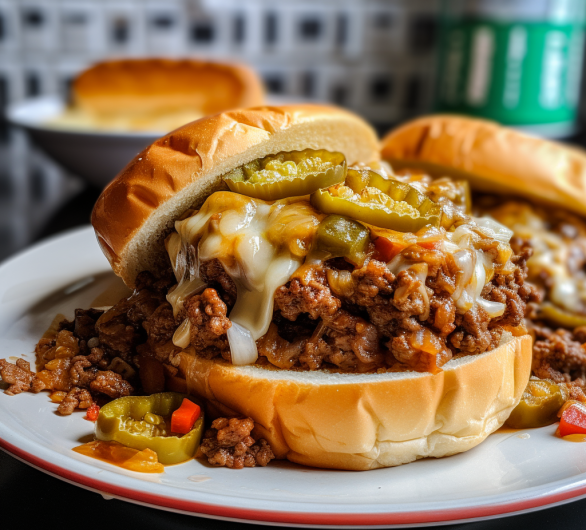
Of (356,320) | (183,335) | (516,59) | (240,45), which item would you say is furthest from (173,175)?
(240,45)

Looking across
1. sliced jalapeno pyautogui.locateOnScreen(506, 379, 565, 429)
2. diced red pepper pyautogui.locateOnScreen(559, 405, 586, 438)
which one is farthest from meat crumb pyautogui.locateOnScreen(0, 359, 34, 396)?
diced red pepper pyautogui.locateOnScreen(559, 405, 586, 438)

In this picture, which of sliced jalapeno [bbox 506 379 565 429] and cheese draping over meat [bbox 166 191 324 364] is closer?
cheese draping over meat [bbox 166 191 324 364]

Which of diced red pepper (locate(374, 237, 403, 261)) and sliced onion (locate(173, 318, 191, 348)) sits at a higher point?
diced red pepper (locate(374, 237, 403, 261))

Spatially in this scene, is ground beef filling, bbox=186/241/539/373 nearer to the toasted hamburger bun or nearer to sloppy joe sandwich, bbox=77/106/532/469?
sloppy joe sandwich, bbox=77/106/532/469

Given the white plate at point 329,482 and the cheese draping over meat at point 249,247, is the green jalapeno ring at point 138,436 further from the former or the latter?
the cheese draping over meat at point 249,247

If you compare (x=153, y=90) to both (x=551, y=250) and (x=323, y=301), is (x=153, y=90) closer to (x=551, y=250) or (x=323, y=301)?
(x=551, y=250)

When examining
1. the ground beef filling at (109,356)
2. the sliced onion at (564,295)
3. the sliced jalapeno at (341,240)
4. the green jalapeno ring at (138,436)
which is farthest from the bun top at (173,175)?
the sliced onion at (564,295)

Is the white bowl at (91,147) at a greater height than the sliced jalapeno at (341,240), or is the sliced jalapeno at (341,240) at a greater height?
the sliced jalapeno at (341,240)

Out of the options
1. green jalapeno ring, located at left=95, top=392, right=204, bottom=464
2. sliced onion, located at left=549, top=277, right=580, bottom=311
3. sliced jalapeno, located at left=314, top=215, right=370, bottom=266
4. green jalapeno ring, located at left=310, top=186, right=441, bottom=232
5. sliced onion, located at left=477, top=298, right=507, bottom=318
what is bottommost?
sliced onion, located at left=549, top=277, right=580, bottom=311
